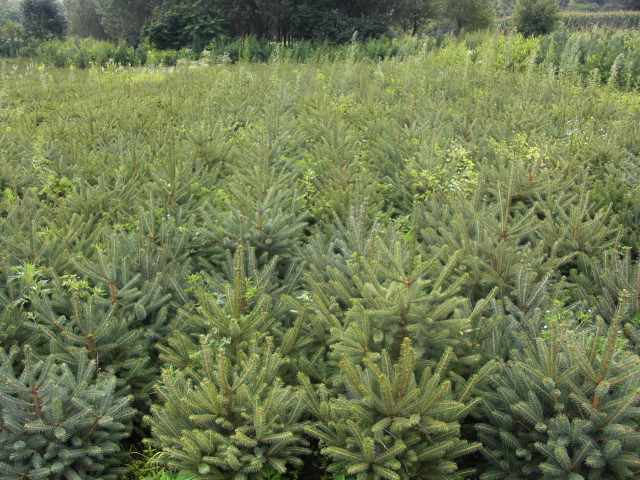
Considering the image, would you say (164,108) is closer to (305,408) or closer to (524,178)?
(524,178)

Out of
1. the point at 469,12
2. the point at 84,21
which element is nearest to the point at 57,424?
the point at 469,12

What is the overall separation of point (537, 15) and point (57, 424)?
25.6 meters

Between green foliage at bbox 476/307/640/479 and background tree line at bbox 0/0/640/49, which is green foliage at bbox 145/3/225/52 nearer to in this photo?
background tree line at bbox 0/0/640/49

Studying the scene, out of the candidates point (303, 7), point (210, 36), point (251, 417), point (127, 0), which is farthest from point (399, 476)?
point (127, 0)

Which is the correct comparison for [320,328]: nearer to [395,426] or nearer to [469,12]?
[395,426]

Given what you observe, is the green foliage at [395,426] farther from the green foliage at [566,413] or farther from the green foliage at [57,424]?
the green foliage at [57,424]

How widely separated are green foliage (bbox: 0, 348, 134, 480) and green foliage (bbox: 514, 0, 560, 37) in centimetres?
2457

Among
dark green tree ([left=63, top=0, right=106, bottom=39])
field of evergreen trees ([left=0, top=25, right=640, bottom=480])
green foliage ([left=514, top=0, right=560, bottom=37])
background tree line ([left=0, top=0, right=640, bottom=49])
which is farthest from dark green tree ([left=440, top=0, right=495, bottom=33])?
dark green tree ([left=63, top=0, right=106, bottom=39])

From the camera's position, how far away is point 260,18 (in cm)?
2903

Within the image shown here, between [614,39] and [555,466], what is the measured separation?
13.8 metres

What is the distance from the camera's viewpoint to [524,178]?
12.6 feet

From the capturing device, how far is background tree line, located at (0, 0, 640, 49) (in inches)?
1031

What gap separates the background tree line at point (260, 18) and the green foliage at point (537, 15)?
8.9 inches

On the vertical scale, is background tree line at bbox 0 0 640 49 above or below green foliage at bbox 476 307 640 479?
above
